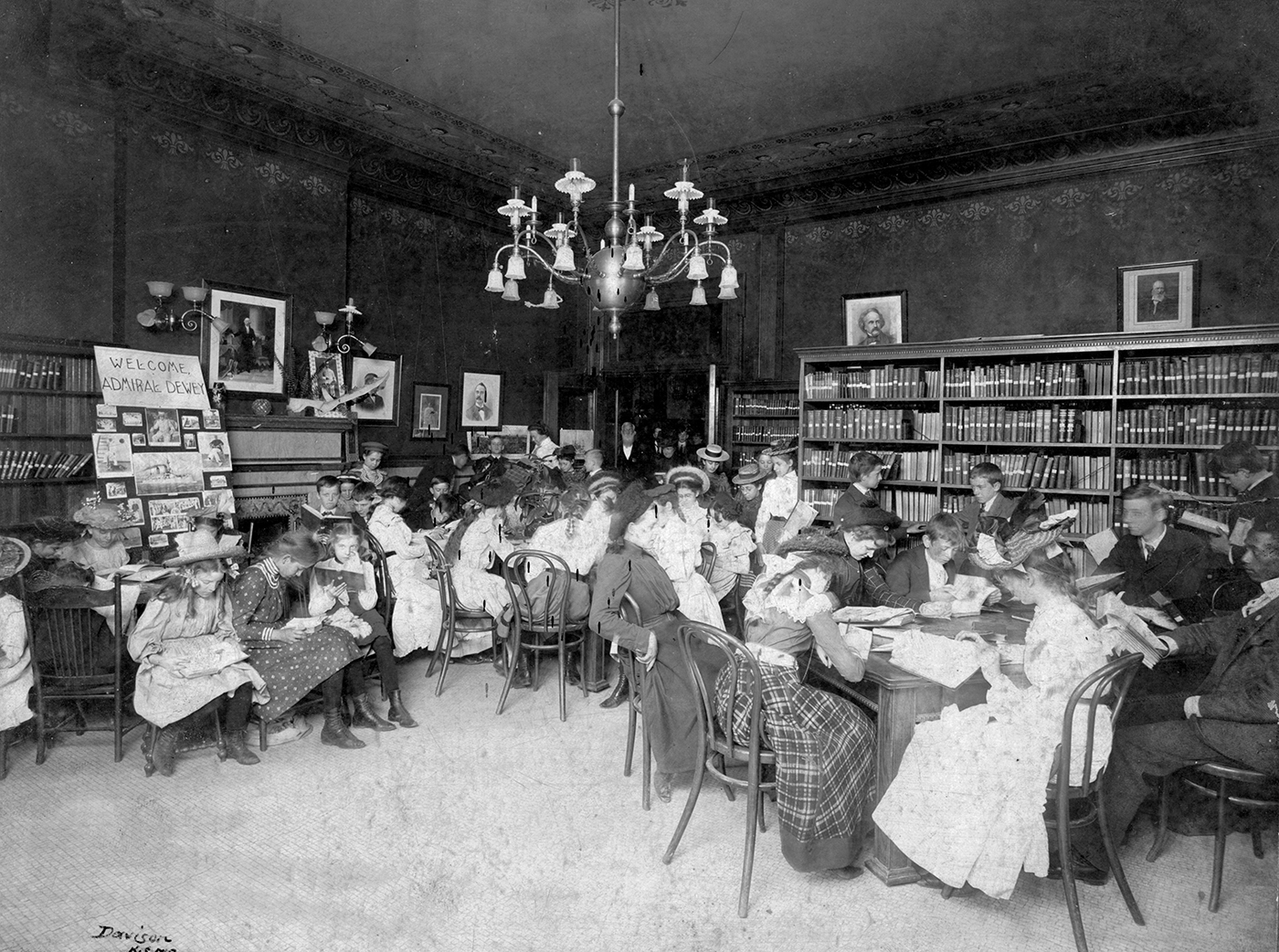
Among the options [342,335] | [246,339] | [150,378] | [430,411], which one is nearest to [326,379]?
[342,335]

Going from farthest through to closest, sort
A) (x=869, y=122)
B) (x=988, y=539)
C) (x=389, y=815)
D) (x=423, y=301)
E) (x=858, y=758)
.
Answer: (x=423, y=301)
(x=869, y=122)
(x=988, y=539)
(x=389, y=815)
(x=858, y=758)

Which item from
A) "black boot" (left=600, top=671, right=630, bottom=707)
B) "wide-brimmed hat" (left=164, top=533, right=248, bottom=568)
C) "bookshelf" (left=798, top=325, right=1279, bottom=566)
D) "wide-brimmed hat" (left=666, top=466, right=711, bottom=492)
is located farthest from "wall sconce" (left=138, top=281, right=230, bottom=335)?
"bookshelf" (left=798, top=325, right=1279, bottom=566)

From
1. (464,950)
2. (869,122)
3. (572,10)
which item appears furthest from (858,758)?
(869,122)

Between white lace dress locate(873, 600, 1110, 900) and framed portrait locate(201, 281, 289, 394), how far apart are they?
228 inches

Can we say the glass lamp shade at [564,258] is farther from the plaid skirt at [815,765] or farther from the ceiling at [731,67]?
the plaid skirt at [815,765]

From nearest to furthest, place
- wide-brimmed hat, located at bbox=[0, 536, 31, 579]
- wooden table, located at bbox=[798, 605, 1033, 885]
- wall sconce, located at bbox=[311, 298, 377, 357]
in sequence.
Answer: wooden table, located at bbox=[798, 605, 1033, 885], wide-brimmed hat, located at bbox=[0, 536, 31, 579], wall sconce, located at bbox=[311, 298, 377, 357]

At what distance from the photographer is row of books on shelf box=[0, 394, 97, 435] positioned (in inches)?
190

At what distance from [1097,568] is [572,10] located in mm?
4472

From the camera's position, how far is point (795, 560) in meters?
2.76

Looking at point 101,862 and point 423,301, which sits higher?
point 423,301

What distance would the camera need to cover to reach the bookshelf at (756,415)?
25.8ft

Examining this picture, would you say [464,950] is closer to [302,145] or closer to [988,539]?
[988,539]

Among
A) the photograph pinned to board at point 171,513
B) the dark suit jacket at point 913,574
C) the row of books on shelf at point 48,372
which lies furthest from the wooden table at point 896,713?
the row of books on shelf at point 48,372

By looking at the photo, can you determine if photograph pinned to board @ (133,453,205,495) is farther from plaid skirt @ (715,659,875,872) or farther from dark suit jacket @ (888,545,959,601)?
dark suit jacket @ (888,545,959,601)
